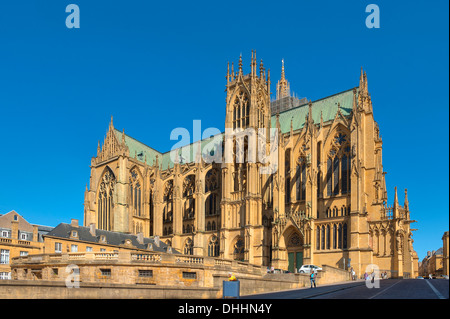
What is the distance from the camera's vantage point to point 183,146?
290 ft

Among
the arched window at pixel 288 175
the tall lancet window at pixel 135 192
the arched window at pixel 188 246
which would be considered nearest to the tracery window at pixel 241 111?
the arched window at pixel 288 175

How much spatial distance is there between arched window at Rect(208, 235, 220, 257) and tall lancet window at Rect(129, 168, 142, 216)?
49.1 feet

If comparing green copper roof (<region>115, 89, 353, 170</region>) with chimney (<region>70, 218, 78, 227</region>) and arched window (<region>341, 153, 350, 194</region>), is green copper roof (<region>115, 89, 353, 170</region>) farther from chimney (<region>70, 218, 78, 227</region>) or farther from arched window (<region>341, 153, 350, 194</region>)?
chimney (<region>70, 218, 78, 227</region>)

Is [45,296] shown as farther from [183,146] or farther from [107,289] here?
[183,146]

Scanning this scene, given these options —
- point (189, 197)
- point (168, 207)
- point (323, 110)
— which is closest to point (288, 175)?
point (323, 110)

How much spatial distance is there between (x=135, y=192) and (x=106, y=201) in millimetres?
4630

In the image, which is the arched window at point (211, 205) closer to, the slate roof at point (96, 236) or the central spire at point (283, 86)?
the slate roof at point (96, 236)

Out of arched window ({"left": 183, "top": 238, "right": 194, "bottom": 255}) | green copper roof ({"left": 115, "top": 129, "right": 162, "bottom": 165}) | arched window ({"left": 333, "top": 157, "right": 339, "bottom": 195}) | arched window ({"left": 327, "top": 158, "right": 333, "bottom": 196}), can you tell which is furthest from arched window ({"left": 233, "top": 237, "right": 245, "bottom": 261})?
green copper roof ({"left": 115, "top": 129, "right": 162, "bottom": 165})

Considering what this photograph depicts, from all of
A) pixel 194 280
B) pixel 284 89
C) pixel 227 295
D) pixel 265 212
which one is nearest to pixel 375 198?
pixel 265 212

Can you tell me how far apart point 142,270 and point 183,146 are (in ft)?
175

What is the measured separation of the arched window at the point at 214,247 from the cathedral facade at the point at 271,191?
0.45ft

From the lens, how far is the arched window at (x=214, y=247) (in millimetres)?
68250

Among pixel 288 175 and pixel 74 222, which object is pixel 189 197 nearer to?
pixel 288 175

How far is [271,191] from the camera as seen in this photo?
64.9 meters
